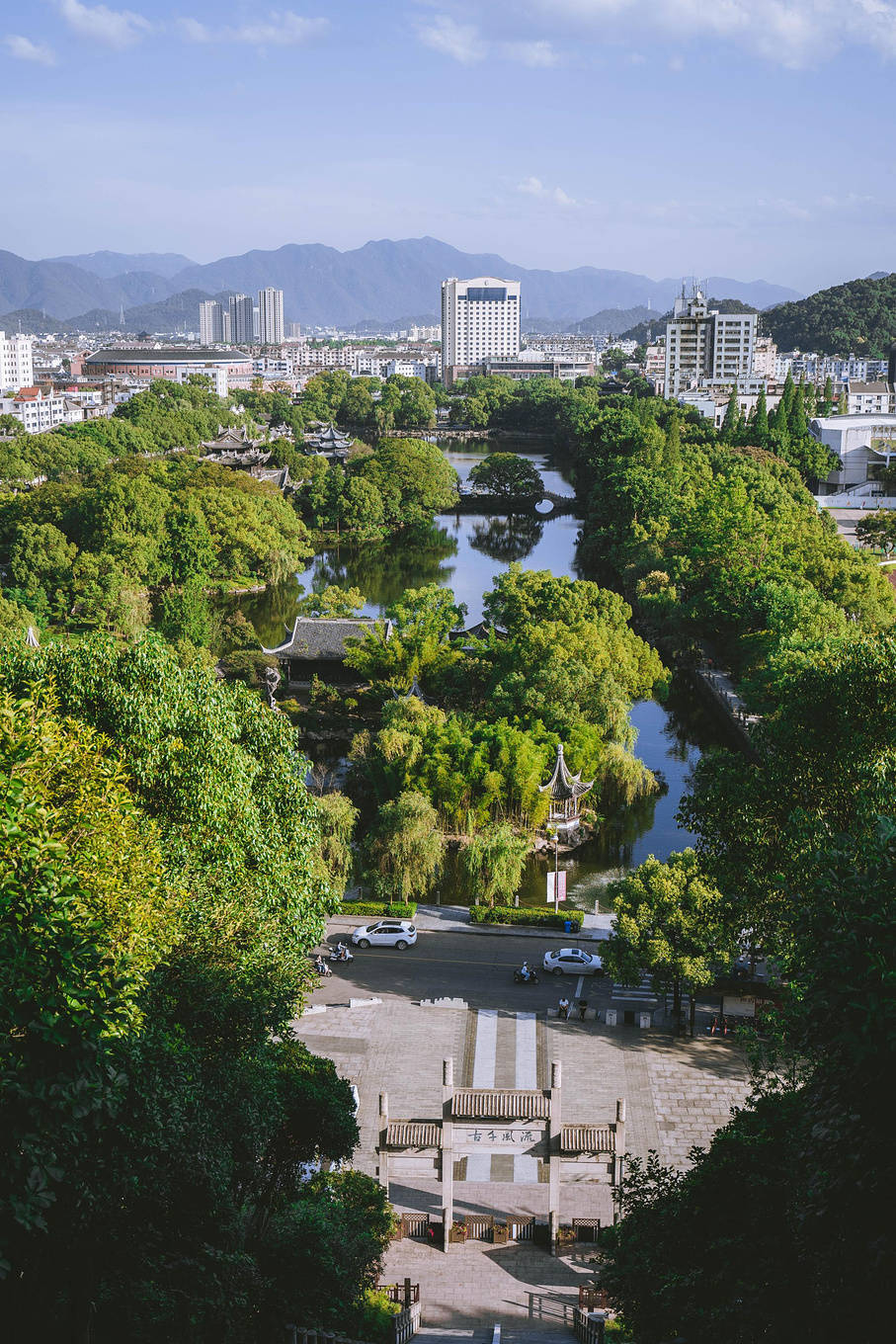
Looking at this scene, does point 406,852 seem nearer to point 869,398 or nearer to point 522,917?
point 522,917

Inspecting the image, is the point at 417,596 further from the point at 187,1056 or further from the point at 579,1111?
the point at 187,1056

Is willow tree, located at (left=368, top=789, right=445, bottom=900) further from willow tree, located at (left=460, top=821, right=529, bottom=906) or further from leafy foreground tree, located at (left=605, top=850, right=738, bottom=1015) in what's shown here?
leafy foreground tree, located at (left=605, top=850, right=738, bottom=1015)

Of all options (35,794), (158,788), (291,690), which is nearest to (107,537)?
(291,690)

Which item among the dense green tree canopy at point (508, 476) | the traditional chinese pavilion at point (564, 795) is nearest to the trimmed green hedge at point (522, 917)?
the traditional chinese pavilion at point (564, 795)

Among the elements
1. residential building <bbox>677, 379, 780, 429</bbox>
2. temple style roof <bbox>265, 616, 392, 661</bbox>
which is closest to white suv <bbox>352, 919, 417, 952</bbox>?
temple style roof <bbox>265, 616, 392, 661</bbox>

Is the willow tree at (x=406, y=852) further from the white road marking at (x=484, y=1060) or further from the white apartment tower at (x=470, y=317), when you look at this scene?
the white apartment tower at (x=470, y=317)
